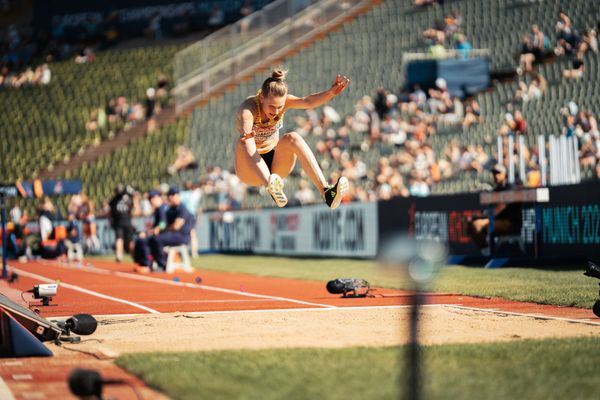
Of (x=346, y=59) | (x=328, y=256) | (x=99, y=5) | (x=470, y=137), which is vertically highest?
(x=99, y=5)

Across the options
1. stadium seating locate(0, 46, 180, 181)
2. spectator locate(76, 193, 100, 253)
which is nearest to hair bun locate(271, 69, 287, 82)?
spectator locate(76, 193, 100, 253)

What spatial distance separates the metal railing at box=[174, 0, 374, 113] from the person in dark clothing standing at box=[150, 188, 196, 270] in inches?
784

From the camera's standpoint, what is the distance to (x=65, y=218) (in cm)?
4159

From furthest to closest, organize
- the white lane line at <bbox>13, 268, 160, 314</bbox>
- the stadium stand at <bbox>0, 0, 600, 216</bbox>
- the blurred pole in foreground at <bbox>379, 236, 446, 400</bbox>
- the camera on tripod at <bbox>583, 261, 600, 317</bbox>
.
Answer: the stadium stand at <bbox>0, 0, 600, 216</bbox>, the white lane line at <bbox>13, 268, 160, 314</bbox>, the camera on tripod at <bbox>583, 261, 600, 317</bbox>, the blurred pole in foreground at <bbox>379, 236, 446, 400</bbox>

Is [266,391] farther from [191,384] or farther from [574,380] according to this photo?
[574,380]

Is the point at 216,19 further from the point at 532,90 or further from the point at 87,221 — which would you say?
the point at 532,90

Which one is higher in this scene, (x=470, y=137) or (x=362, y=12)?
(x=362, y=12)

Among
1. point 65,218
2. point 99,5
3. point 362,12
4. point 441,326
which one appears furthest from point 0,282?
point 99,5

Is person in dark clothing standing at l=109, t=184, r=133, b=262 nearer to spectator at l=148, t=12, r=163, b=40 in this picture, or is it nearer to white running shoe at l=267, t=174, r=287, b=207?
white running shoe at l=267, t=174, r=287, b=207

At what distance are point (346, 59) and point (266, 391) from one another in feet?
116

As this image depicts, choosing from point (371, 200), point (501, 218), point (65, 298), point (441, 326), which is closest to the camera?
point (441, 326)

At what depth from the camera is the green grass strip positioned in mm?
6637

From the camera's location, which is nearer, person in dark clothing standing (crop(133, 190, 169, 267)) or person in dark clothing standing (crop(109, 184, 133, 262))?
person in dark clothing standing (crop(133, 190, 169, 267))

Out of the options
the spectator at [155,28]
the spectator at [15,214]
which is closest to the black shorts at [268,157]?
the spectator at [15,214]
